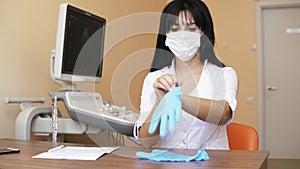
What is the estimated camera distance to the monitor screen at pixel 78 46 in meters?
1.70

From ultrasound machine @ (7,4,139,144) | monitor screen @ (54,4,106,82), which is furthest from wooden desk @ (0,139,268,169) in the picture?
monitor screen @ (54,4,106,82)

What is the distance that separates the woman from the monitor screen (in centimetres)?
47

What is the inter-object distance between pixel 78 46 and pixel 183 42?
68cm

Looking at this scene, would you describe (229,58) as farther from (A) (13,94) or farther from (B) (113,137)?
(A) (13,94)

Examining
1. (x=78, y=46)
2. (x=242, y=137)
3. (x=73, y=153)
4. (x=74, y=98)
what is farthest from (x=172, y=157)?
(x=78, y=46)

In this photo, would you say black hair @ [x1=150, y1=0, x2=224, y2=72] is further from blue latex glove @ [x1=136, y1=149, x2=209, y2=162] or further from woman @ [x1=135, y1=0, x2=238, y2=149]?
blue latex glove @ [x1=136, y1=149, x2=209, y2=162]

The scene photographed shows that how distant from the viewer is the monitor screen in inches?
66.7

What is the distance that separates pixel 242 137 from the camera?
1.52 metres

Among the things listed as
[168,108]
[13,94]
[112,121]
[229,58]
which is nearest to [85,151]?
[168,108]

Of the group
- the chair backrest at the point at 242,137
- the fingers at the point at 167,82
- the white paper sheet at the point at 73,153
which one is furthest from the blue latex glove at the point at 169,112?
the chair backrest at the point at 242,137

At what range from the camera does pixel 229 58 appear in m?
4.48

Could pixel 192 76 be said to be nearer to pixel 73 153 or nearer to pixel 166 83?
pixel 166 83

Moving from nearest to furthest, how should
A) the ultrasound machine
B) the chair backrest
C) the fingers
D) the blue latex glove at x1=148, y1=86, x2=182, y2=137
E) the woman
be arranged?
the blue latex glove at x1=148, y1=86, x2=182, y2=137 < the fingers < the woman < the chair backrest < the ultrasound machine

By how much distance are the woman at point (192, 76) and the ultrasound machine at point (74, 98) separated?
0.96ft
